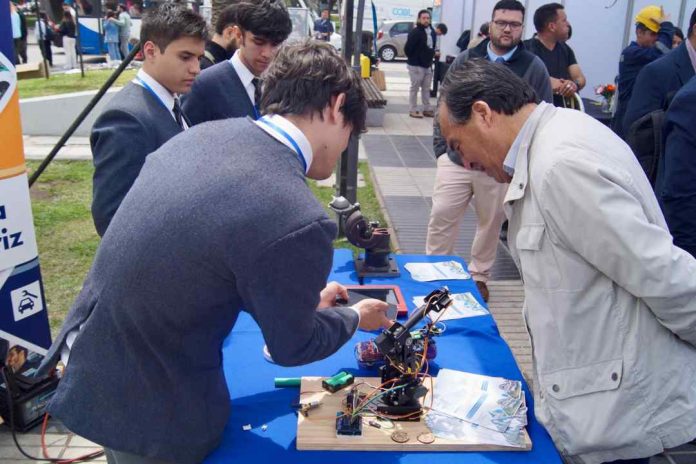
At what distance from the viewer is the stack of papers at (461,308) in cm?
216

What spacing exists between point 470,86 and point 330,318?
0.72 meters

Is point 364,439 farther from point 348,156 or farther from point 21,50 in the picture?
point 21,50

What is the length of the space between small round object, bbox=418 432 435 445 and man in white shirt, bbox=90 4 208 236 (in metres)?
1.23

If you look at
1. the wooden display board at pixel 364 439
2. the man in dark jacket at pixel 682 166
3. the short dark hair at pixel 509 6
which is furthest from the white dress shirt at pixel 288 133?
the short dark hair at pixel 509 6

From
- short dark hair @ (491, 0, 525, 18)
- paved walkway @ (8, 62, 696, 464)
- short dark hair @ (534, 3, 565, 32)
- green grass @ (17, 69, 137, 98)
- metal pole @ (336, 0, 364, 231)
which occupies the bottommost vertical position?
paved walkway @ (8, 62, 696, 464)

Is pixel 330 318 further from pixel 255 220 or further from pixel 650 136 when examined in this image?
pixel 650 136

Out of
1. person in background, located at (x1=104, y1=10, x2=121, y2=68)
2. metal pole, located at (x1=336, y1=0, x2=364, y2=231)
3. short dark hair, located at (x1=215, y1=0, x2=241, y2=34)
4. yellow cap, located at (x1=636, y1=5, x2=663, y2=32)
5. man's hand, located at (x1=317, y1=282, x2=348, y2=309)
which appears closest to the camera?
man's hand, located at (x1=317, y1=282, x2=348, y2=309)

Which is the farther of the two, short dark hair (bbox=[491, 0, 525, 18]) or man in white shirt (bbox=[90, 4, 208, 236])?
short dark hair (bbox=[491, 0, 525, 18])

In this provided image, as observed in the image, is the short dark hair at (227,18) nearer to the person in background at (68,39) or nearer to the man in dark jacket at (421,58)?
the man in dark jacket at (421,58)

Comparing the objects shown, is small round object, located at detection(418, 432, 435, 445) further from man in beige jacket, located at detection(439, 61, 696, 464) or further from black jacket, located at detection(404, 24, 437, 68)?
black jacket, located at detection(404, 24, 437, 68)

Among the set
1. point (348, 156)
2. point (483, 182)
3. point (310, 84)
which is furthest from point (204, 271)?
point (348, 156)

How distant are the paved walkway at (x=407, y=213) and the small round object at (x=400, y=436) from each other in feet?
5.49

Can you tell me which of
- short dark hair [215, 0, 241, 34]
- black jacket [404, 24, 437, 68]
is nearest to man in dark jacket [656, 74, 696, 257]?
short dark hair [215, 0, 241, 34]

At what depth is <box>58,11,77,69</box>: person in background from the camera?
48.4 feet
